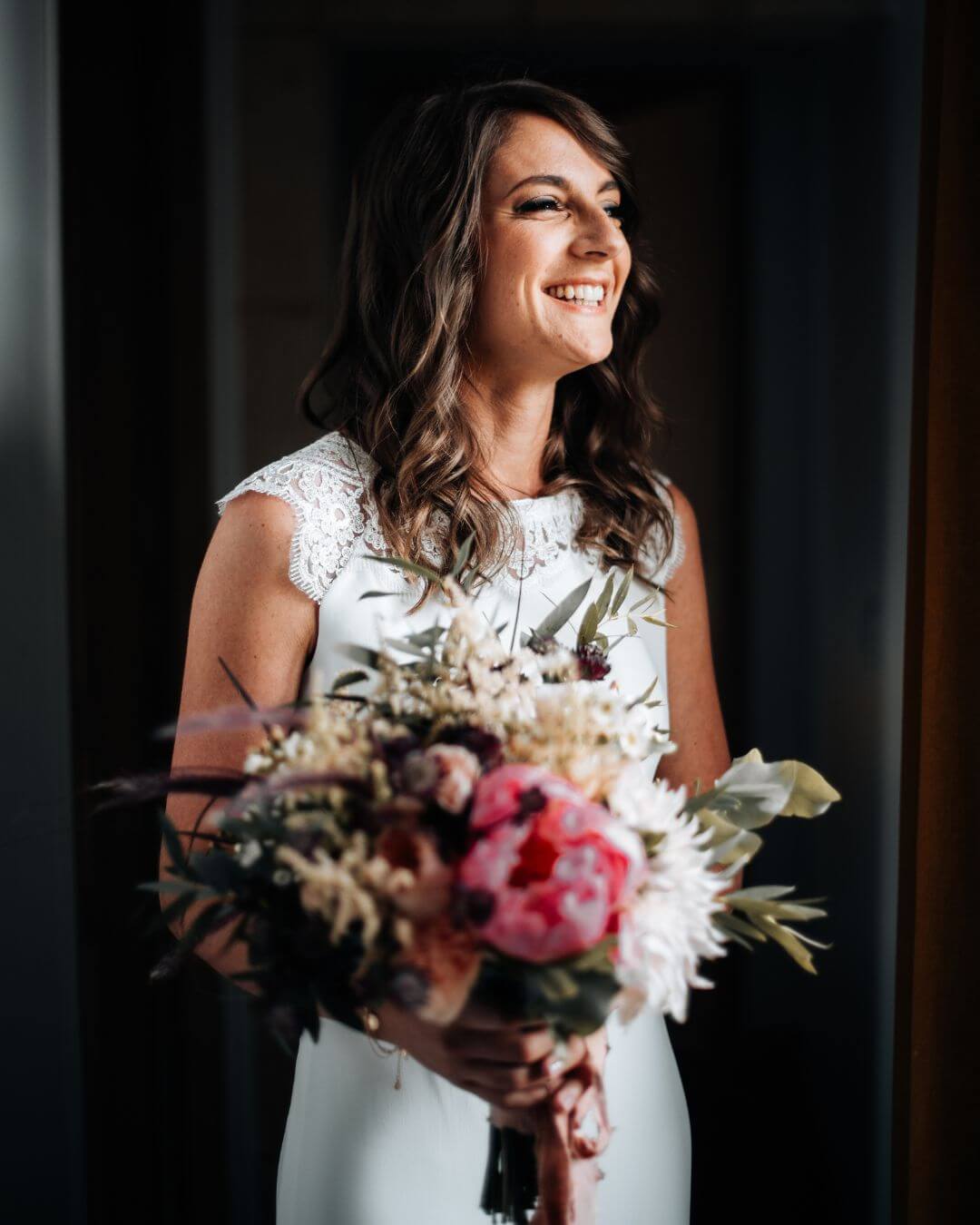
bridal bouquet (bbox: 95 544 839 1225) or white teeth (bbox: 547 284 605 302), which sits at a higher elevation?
white teeth (bbox: 547 284 605 302)

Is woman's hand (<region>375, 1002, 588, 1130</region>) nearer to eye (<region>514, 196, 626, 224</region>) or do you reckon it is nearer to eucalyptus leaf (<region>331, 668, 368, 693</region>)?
eucalyptus leaf (<region>331, 668, 368, 693</region>)

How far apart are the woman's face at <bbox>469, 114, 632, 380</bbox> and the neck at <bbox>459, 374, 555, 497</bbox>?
0.23ft

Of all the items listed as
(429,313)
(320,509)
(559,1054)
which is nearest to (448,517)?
(320,509)

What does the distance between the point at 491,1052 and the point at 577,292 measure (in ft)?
3.15

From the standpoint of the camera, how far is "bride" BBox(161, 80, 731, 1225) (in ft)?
4.17

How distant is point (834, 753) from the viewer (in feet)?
6.58

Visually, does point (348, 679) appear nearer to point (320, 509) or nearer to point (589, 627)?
point (589, 627)

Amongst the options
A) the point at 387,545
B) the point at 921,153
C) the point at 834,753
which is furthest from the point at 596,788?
the point at 834,753

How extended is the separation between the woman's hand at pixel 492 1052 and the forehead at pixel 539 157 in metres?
1.04

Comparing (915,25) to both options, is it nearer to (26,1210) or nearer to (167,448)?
(167,448)

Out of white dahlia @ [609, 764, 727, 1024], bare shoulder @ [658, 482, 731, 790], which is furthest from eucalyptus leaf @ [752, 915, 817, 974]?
bare shoulder @ [658, 482, 731, 790]

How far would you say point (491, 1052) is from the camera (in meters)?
0.86

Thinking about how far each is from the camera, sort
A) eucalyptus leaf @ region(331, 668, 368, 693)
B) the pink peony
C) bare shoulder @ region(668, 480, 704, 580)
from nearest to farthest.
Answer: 1. the pink peony
2. eucalyptus leaf @ region(331, 668, 368, 693)
3. bare shoulder @ region(668, 480, 704, 580)

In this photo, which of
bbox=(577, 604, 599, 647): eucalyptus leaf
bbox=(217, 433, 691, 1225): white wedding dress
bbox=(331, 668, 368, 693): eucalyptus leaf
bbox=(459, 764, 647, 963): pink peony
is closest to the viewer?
bbox=(459, 764, 647, 963): pink peony
